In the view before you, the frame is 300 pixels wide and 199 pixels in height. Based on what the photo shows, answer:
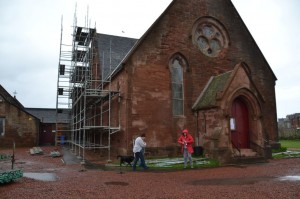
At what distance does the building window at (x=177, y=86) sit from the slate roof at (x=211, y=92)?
1016 mm

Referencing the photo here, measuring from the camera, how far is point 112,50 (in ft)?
81.9

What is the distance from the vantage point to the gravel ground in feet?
26.2

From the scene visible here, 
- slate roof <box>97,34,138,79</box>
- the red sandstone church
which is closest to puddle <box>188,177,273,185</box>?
the red sandstone church

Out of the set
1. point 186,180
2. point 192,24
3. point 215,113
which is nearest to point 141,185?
point 186,180

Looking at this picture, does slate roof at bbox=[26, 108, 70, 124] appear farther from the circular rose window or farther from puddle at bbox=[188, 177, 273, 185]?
puddle at bbox=[188, 177, 273, 185]

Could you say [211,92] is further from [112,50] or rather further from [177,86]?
[112,50]

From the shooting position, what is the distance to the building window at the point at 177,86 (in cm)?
1795

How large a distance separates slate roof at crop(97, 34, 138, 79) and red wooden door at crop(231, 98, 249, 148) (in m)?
10.2

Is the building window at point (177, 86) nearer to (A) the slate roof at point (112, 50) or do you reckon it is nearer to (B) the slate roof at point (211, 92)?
(B) the slate roof at point (211, 92)

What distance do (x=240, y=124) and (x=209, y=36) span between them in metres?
6.97

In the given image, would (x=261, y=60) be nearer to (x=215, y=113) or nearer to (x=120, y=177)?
(x=215, y=113)

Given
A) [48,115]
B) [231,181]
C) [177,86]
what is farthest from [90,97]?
[48,115]

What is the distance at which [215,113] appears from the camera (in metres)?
16.0

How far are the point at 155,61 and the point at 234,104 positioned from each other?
18.5 feet
